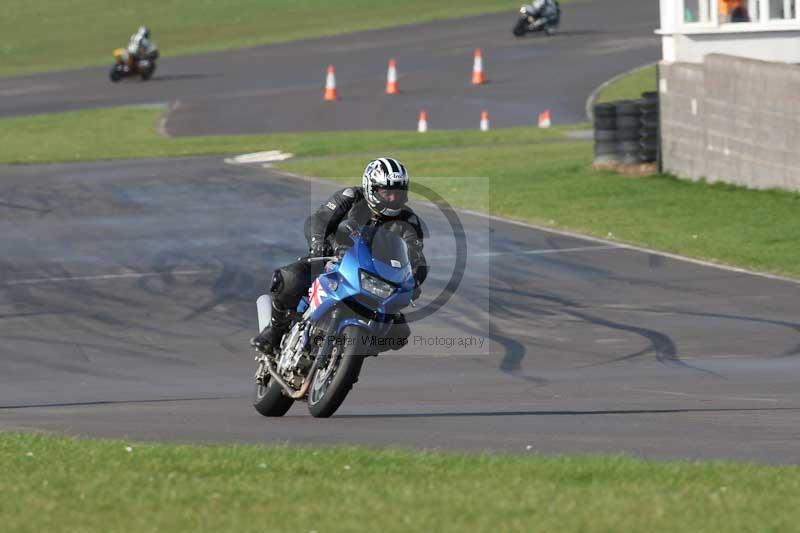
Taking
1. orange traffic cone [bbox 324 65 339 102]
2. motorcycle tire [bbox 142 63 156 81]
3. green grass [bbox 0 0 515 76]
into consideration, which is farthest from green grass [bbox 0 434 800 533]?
green grass [bbox 0 0 515 76]

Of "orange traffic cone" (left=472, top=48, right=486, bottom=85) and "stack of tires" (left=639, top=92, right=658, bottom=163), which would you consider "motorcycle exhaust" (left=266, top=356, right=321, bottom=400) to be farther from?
"orange traffic cone" (left=472, top=48, right=486, bottom=85)

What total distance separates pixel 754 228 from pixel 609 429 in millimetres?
11739

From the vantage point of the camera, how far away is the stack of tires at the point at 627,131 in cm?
2648

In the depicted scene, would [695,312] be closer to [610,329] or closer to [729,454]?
[610,329]

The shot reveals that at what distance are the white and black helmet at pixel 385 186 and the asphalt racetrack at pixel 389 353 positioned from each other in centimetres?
136

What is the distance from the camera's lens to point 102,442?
923 centimetres

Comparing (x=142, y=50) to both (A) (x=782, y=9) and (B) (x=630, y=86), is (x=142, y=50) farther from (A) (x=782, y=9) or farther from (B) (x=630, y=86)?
(A) (x=782, y=9)

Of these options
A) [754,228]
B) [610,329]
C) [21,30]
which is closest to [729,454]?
[610,329]

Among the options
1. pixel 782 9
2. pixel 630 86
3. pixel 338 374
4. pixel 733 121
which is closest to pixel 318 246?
pixel 338 374

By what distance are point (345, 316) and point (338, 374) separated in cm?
37

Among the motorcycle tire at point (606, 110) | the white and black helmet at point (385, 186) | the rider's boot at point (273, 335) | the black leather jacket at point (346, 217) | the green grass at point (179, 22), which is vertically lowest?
the green grass at point (179, 22)

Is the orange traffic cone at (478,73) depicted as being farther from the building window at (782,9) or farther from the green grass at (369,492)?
the green grass at (369,492)

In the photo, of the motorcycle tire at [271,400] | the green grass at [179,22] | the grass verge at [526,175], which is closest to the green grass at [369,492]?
the motorcycle tire at [271,400]

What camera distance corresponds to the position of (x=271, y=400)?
1109 cm
